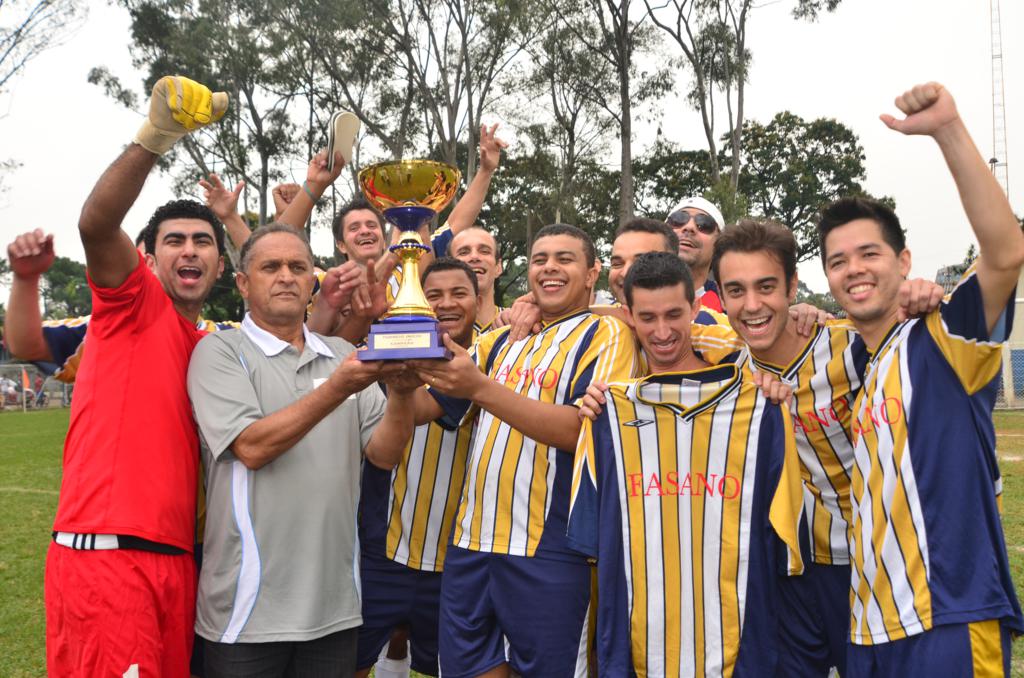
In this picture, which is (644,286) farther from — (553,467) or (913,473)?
(913,473)

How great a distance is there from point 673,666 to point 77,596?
2.03 metres

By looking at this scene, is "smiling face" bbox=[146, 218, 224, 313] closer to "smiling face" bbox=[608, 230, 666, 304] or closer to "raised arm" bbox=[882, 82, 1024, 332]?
"smiling face" bbox=[608, 230, 666, 304]

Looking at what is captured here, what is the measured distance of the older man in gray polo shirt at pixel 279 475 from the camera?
2.69 metres

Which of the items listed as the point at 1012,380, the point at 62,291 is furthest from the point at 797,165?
the point at 62,291

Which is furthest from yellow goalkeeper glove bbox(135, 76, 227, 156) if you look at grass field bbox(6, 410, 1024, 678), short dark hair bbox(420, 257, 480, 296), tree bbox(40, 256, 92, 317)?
tree bbox(40, 256, 92, 317)

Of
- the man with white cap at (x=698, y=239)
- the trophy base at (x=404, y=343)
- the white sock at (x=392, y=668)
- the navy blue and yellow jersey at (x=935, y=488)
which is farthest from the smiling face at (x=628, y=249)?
the white sock at (x=392, y=668)

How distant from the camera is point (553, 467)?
3137 millimetres

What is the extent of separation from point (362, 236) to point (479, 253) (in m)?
0.87

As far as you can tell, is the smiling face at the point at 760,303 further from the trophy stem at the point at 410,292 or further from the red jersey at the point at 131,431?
the red jersey at the point at 131,431

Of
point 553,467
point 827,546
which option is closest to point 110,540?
point 553,467

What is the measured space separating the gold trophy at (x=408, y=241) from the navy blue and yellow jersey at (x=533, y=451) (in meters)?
0.47

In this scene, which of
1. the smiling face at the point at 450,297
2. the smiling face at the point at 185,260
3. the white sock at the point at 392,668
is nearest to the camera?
the smiling face at the point at 185,260

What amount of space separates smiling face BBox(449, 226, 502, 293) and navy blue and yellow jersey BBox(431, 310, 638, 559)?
126 cm

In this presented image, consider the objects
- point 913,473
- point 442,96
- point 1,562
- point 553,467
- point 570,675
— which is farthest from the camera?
point 442,96
